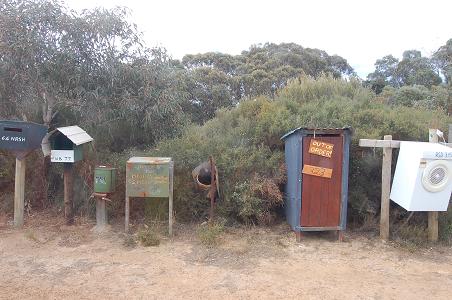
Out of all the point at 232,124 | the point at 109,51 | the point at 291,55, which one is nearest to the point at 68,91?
the point at 109,51

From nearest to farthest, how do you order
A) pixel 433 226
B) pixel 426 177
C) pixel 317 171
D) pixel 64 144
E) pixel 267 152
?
pixel 426 177
pixel 317 171
pixel 433 226
pixel 64 144
pixel 267 152

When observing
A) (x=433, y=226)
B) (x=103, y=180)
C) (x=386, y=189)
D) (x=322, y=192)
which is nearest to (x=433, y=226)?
(x=433, y=226)

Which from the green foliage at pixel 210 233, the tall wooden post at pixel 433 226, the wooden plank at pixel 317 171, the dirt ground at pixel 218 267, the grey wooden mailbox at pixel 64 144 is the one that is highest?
the grey wooden mailbox at pixel 64 144

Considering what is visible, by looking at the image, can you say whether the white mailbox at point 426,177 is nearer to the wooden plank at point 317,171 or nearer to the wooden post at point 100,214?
the wooden plank at point 317,171

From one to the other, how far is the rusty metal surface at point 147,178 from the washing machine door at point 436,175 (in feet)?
11.2

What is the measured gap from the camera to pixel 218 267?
4883 mm

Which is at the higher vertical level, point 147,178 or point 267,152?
point 267,152

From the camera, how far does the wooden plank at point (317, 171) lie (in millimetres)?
5699

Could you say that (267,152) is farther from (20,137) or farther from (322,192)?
(20,137)

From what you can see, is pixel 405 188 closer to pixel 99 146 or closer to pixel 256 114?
pixel 256 114

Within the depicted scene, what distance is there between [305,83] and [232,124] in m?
2.13

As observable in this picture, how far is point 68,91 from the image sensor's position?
22.8 feet

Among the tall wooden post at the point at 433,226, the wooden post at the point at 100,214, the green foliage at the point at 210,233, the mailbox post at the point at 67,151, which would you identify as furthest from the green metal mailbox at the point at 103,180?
the tall wooden post at the point at 433,226

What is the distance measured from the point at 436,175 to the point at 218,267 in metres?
3.00
